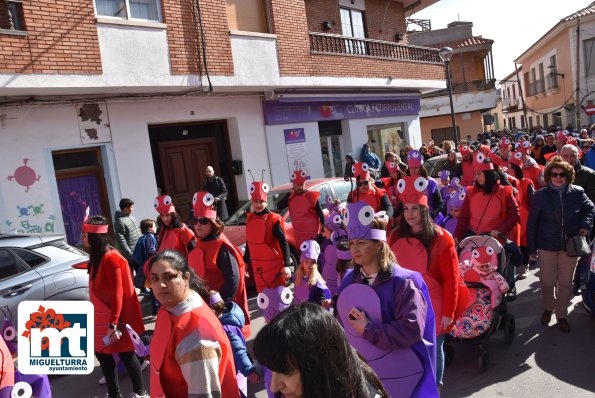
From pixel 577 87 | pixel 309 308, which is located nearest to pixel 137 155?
pixel 309 308

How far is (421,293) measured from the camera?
2.78 m

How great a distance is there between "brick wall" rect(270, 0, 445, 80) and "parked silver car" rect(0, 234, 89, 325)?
873cm

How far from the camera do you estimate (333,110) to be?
17.1 m

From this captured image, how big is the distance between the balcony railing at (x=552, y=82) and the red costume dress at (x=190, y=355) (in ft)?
131

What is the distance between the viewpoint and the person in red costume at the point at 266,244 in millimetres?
6086

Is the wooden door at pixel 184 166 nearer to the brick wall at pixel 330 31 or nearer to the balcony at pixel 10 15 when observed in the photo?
the brick wall at pixel 330 31

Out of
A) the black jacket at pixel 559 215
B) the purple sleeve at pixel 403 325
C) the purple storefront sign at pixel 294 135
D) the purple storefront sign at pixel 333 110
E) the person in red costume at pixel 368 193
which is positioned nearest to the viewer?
the purple sleeve at pixel 403 325

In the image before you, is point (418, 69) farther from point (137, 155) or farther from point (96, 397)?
point (96, 397)

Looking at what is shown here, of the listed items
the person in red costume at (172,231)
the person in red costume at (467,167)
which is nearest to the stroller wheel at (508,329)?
the person in red costume at (172,231)

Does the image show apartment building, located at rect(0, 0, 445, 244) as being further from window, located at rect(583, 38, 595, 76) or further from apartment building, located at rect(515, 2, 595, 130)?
window, located at rect(583, 38, 595, 76)

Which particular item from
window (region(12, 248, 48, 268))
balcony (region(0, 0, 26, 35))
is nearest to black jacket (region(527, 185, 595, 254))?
window (region(12, 248, 48, 268))

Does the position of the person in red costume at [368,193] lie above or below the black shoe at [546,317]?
above

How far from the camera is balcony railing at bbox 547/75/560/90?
123 ft

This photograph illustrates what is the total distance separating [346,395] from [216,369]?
98 cm
